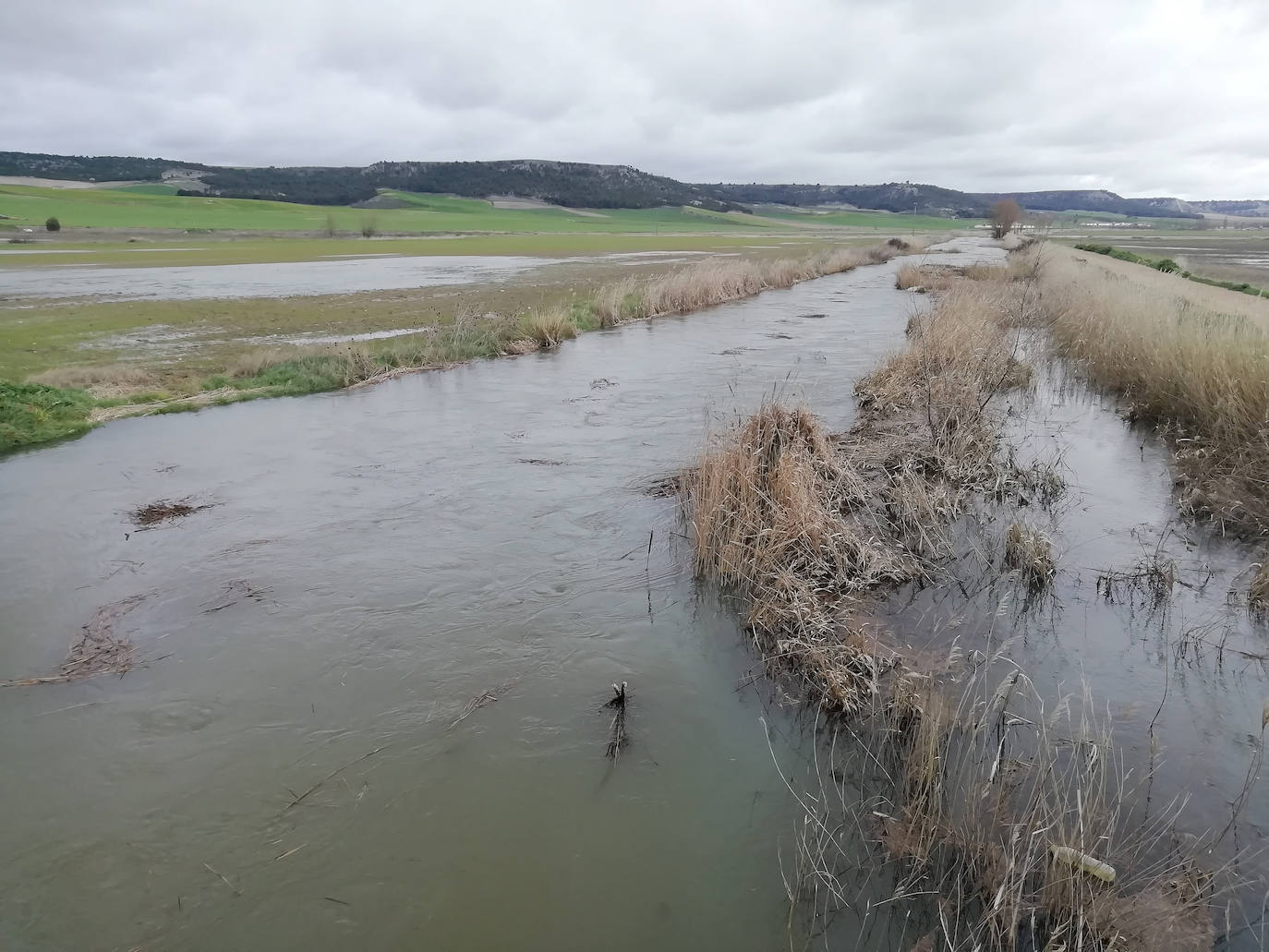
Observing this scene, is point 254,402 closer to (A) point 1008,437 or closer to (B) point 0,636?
(B) point 0,636

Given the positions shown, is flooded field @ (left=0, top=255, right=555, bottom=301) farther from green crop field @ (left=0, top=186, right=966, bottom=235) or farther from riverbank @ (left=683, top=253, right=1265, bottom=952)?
green crop field @ (left=0, top=186, right=966, bottom=235)

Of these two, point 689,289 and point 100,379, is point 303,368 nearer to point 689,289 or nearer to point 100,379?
point 100,379

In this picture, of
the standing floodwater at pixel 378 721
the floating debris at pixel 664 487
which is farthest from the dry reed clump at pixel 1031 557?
the floating debris at pixel 664 487

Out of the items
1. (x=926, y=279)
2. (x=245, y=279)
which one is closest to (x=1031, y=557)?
(x=926, y=279)

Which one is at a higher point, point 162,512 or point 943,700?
point 943,700

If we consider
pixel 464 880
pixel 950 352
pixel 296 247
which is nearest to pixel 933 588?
pixel 464 880

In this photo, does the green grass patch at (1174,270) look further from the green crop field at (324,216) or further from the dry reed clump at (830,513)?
the green crop field at (324,216)
